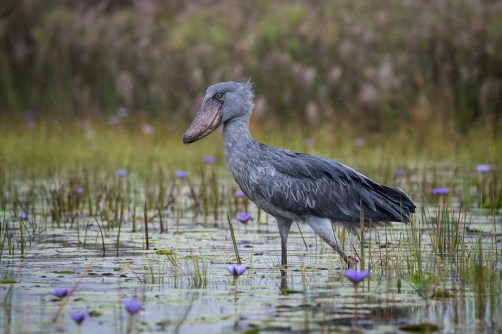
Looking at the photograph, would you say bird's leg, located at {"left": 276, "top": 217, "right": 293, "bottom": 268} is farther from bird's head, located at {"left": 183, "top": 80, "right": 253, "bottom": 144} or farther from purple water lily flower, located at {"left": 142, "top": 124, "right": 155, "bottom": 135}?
purple water lily flower, located at {"left": 142, "top": 124, "right": 155, "bottom": 135}

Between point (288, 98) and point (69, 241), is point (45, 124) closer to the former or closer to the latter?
point (288, 98)

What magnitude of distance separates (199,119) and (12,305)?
2.35 meters

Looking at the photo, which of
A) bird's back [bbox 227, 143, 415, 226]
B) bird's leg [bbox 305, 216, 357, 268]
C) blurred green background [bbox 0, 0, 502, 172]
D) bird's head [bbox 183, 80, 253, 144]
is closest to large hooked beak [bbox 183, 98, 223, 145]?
bird's head [bbox 183, 80, 253, 144]

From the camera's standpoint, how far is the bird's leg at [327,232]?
5.94 metres

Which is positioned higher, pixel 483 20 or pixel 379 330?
pixel 483 20

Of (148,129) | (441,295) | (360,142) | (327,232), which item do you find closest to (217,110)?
(327,232)

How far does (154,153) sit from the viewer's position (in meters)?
12.5

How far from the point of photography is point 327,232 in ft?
20.1

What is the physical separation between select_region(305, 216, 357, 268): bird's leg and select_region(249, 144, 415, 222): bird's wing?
49 millimetres

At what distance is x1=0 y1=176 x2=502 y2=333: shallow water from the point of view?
13.9 feet

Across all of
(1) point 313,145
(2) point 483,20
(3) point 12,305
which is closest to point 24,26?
(1) point 313,145

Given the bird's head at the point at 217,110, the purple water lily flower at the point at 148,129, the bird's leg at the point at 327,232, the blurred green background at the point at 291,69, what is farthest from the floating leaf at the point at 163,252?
the purple water lily flower at the point at 148,129

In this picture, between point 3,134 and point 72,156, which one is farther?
point 3,134

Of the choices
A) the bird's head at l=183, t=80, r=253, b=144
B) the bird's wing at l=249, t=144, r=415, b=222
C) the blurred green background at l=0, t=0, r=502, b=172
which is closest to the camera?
the bird's wing at l=249, t=144, r=415, b=222
